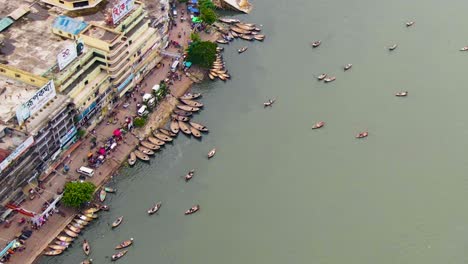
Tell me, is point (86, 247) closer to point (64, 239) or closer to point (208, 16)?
point (64, 239)

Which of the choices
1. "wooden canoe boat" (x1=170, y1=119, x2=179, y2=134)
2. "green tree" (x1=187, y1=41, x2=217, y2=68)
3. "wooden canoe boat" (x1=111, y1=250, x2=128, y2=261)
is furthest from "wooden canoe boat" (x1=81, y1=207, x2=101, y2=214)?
"green tree" (x1=187, y1=41, x2=217, y2=68)

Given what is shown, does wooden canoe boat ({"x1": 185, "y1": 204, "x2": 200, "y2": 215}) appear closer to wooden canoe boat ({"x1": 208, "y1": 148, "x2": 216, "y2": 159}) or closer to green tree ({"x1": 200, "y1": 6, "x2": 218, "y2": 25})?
wooden canoe boat ({"x1": 208, "y1": 148, "x2": 216, "y2": 159})

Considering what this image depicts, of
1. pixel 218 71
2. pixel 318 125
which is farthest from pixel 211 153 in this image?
pixel 218 71

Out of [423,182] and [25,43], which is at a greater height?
[25,43]

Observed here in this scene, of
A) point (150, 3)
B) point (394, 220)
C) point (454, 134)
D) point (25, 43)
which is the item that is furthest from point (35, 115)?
point (454, 134)

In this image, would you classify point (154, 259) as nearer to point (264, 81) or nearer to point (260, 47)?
point (264, 81)

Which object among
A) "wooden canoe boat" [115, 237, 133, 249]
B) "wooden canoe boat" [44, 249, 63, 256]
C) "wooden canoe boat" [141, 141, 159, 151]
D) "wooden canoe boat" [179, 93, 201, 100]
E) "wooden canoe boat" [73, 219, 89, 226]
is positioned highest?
"wooden canoe boat" [179, 93, 201, 100]
